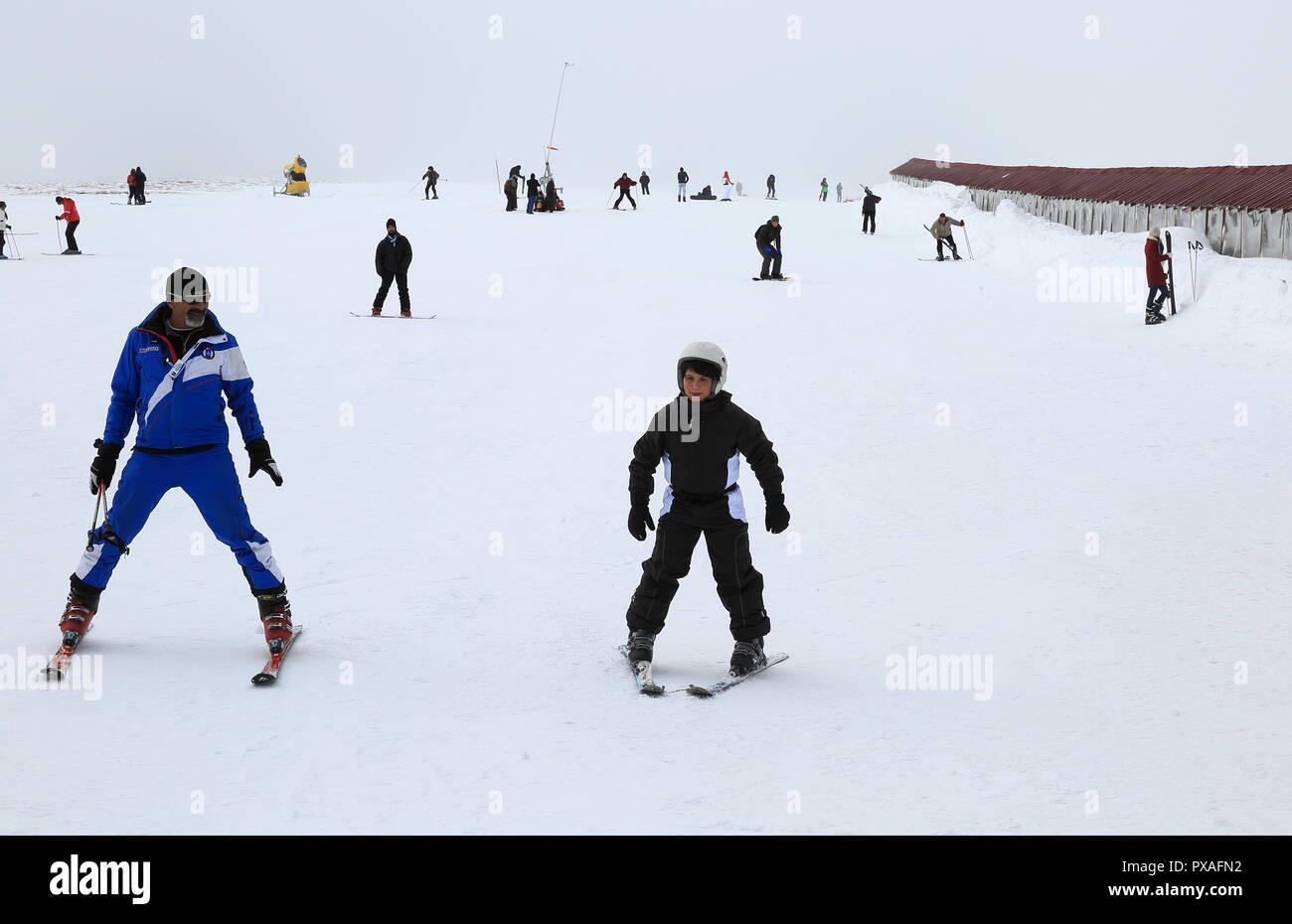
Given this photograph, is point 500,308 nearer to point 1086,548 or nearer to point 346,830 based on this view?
point 1086,548

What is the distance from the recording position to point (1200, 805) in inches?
166

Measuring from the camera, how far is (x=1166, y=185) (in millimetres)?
21016

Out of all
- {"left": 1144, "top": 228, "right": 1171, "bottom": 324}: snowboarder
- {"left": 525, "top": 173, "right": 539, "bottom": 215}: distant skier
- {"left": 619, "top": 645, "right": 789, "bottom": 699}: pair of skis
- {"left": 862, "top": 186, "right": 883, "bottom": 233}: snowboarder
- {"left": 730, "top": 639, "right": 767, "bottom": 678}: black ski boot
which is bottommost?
{"left": 619, "top": 645, "right": 789, "bottom": 699}: pair of skis

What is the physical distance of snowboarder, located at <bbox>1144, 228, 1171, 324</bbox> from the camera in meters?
15.2

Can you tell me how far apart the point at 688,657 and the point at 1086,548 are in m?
3.26

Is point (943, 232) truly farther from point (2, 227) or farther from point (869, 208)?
point (2, 227)

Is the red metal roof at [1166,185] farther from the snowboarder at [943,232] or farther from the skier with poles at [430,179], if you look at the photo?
the skier with poles at [430,179]

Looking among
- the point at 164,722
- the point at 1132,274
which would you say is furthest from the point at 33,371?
the point at 1132,274

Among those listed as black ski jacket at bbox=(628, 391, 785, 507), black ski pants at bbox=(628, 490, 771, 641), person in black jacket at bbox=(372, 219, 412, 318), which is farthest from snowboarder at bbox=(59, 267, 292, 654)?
person in black jacket at bbox=(372, 219, 412, 318)

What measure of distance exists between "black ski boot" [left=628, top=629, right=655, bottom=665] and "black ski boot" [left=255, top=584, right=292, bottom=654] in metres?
1.66

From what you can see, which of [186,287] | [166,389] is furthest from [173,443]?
[186,287]

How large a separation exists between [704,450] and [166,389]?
2.48 meters

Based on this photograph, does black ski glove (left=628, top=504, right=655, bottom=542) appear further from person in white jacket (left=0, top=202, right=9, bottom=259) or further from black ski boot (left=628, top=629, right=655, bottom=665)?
person in white jacket (left=0, top=202, right=9, bottom=259)
